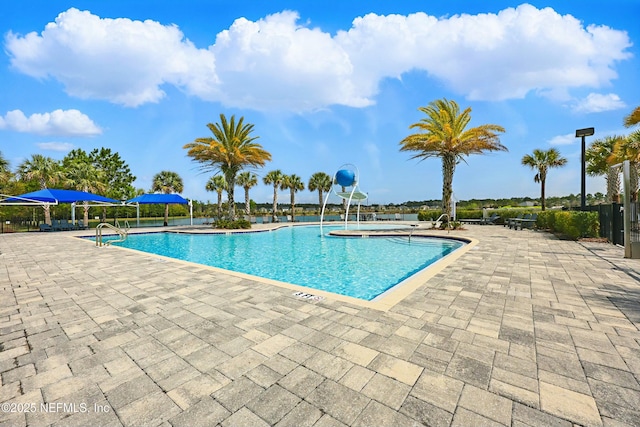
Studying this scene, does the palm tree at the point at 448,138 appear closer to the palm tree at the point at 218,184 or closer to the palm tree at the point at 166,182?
the palm tree at the point at 218,184

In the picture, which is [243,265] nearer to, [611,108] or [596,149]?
[611,108]

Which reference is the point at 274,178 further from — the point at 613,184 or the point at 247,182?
the point at 613,184

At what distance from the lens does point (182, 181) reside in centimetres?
3516

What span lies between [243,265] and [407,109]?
1440 centimetres

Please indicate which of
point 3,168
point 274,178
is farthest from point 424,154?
point 3,168

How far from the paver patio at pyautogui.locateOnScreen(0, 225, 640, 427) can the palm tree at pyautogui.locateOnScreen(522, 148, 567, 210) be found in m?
26.5

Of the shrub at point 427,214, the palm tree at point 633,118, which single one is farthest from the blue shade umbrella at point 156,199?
the palm tree at point 633,118

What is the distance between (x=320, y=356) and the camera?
266 cm

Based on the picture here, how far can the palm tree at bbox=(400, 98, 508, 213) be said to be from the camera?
16.1 metres

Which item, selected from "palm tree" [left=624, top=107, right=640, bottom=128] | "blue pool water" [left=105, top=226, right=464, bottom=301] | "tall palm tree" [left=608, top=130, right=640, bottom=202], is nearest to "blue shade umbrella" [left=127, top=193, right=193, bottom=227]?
"blue pool water" [left=105, top=226, right=464, bottom=301]

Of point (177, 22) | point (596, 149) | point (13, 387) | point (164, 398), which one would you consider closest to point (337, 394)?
point (164, 398)

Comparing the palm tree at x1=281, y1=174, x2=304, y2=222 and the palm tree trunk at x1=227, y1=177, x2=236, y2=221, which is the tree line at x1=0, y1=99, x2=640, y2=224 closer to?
the palm tree trunk at x1=227, y1=177, x2=236, y2=221

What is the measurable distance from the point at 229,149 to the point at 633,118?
2048 cm

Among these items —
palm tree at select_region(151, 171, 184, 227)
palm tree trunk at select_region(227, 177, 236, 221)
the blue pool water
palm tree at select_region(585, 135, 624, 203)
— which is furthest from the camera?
palm tree at select_region(151, 171, 184, 227)
